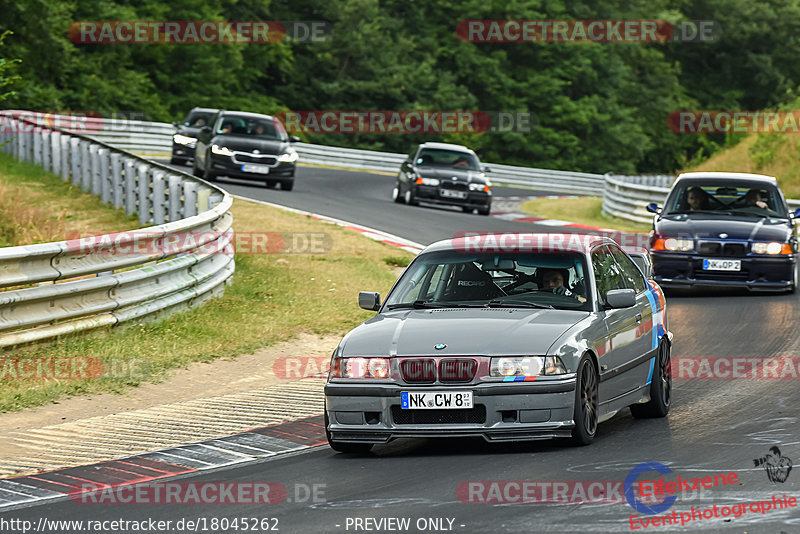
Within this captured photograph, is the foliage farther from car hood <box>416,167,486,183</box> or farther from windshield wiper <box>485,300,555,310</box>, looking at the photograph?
windshield wiper <box>485,300,555,310</box>

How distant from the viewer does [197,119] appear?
129 ft

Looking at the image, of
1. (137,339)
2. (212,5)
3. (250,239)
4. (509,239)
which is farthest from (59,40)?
(509,239)

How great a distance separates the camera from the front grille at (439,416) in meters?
8.47

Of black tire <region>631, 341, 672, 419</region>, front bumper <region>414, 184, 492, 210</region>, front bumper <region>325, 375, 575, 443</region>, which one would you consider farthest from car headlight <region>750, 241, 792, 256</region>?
front bumper <region>414, 184, 492, 210</region>

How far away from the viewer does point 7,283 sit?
11.5m

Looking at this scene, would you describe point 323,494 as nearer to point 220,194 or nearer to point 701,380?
point 701,380

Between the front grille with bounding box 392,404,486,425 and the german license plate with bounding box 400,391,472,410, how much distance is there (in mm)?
44

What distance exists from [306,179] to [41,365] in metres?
27.9

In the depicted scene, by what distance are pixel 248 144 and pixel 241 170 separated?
0.60m

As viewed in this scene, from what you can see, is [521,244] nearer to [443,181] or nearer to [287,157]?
[443,181]

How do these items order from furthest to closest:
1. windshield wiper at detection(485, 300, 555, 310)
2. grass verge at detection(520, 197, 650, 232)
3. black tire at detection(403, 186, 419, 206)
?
grass verge at detection(520, 197, 650, 232)
black tire at detection(403, 186, 419, 206)
windshield wiper at detection(485, 300, 555, 310)

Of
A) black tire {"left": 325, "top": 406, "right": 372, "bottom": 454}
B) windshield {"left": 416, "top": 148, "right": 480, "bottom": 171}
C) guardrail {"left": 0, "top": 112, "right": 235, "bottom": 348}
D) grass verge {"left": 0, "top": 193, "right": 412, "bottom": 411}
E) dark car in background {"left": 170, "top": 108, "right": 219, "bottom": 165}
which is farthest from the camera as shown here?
dark car in background {"left": 170, "top": 108, "right": 219, "bottom": 165}

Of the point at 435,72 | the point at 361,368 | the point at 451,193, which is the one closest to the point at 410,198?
the point at 451,193

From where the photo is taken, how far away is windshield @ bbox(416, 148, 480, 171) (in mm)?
31656
